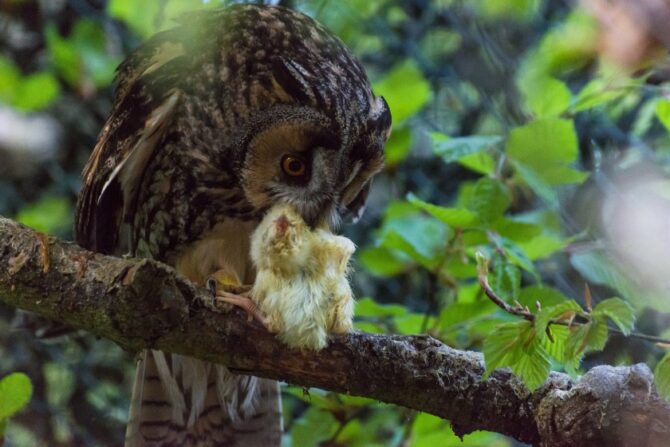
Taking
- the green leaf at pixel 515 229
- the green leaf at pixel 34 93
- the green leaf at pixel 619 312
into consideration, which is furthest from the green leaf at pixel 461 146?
the green leaf at pixel 34 93

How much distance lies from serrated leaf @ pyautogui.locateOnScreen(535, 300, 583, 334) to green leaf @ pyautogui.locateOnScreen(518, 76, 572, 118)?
57 cm

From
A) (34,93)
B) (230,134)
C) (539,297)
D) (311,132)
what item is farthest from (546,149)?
(34,93)

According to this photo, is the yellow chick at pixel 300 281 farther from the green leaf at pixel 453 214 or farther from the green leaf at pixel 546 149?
the green leaf at pixel 546 149

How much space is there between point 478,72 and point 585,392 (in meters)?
1.01

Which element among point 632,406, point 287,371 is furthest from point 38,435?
point 632,406

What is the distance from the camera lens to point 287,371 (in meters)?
0.98

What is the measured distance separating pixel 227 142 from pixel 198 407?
1.73 ft

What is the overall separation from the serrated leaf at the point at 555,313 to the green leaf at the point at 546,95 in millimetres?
566

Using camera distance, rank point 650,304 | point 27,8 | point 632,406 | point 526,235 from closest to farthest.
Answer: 1. point 632,406
2. point 650,304
3. point 526,235
4. point 27,8

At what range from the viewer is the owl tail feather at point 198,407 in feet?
4.92

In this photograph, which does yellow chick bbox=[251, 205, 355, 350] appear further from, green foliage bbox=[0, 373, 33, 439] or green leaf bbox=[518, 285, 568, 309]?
green foliage bbox=[0, 373, 33, 439]

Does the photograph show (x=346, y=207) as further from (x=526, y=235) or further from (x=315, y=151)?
(x=526, y=235)

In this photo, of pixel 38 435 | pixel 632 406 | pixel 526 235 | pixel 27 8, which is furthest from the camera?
pixel 27 8

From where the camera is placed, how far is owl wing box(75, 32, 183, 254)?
50.6 inches
